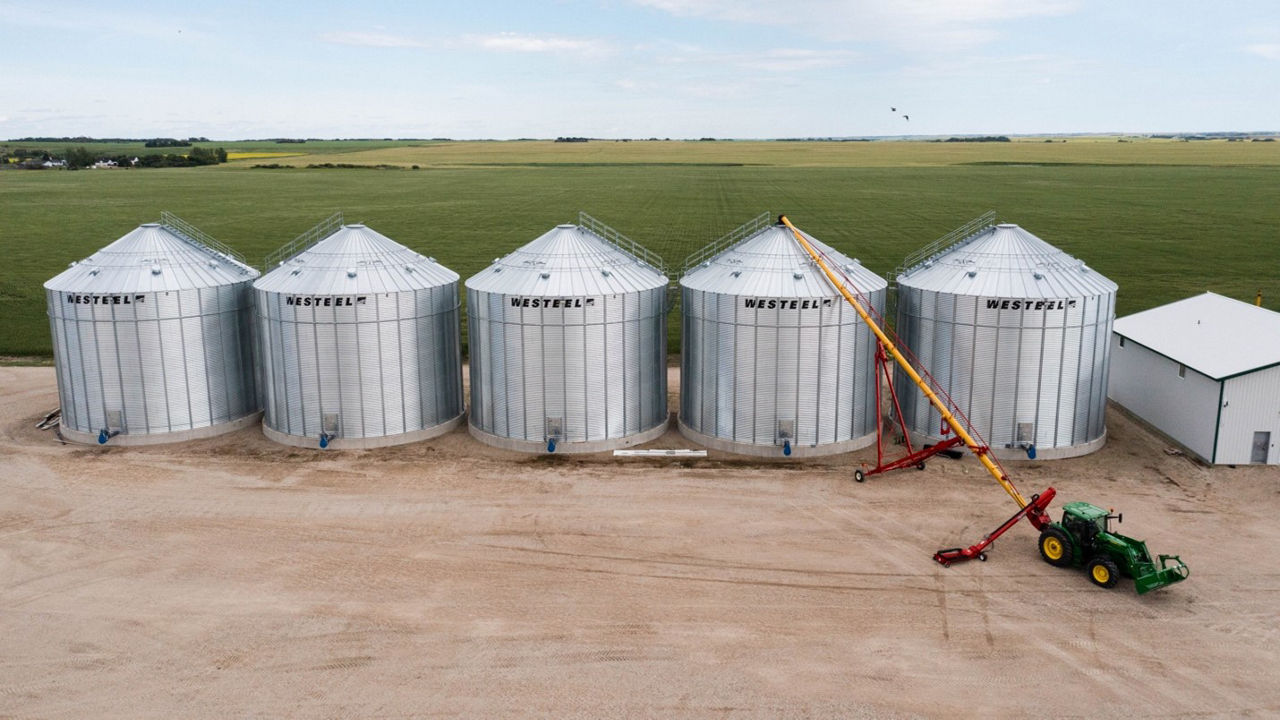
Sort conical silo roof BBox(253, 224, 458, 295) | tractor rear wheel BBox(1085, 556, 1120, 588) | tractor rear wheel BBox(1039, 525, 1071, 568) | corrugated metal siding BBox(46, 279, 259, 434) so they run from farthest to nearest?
corrugated metal siding BBox(46, 279, 259, 434), conical silo roof BBox(253, 224, 458, 295), tractor rear wheel BBox(1039, 525, 1071, 568), tractor rear wheel BBox(1085, 556, 1120, 588)

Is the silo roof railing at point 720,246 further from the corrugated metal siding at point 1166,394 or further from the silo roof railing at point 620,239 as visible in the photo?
the corrugated metal siding at point 1166,394

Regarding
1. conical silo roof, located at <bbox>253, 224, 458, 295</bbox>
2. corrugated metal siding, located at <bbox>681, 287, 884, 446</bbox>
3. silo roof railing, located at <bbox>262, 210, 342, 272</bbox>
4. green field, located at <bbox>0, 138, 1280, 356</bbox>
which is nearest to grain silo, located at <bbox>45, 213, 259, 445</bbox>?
silo roof railing, located at <bbox>262, 210, 342, 272</bbox>

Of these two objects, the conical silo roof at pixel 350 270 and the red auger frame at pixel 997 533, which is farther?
the conical silo roof at pixel 350 270

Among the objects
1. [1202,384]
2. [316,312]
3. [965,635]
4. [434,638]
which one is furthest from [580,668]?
[1202,384]

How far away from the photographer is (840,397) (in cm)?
3512

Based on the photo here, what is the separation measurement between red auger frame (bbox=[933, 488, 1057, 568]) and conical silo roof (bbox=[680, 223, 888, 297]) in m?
10.5

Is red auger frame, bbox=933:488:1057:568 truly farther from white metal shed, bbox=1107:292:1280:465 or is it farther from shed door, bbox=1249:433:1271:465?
shed door, bbox=1249:433:1271:465

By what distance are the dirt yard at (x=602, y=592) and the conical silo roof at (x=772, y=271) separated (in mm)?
6257

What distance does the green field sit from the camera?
254 ft

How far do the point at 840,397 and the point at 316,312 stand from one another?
19358 millimetres

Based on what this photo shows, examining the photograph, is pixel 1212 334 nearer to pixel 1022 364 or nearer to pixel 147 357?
pixel 1022 364

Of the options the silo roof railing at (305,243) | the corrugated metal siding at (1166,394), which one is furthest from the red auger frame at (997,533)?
the silo roof railing at (305,243)

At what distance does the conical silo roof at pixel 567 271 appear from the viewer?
34.9 m

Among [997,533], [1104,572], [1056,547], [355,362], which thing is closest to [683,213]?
[355,362]
